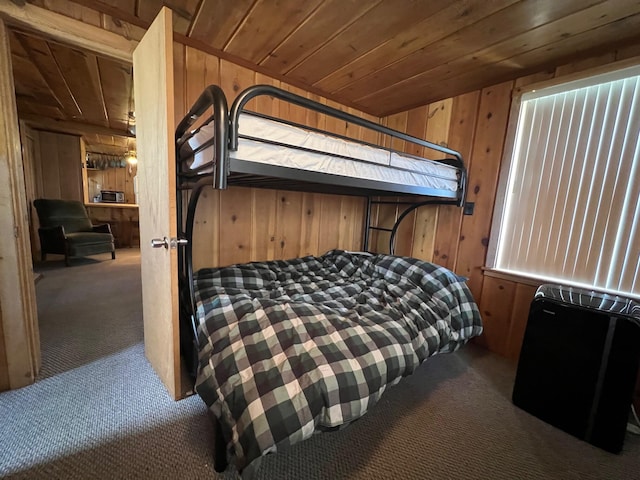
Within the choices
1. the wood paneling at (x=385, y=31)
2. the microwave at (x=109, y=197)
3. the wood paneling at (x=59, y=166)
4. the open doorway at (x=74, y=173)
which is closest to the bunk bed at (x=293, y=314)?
the wood paneling at (x=385, y=31)

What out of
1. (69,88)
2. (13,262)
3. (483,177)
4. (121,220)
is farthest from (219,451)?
(121,220)

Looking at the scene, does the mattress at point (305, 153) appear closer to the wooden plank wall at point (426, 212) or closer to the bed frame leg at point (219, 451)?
the wooden plank wall at point (426, 212)

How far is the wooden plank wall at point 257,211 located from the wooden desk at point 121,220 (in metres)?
4.60

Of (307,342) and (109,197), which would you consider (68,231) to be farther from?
(307,342)

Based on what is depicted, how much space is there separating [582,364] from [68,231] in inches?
239

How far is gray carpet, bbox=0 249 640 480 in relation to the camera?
104cm

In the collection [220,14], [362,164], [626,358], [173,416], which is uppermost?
[220,14]

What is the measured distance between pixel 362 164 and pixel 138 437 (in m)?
1.68

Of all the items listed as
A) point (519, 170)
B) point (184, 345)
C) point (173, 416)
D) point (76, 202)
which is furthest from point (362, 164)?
point (76, 202)

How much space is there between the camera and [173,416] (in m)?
1.26

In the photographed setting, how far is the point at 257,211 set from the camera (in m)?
2.12

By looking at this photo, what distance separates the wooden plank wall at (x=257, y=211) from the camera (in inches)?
68.7

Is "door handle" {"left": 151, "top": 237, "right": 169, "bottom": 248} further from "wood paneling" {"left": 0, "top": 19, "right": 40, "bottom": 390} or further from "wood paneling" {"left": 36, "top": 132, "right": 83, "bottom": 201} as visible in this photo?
"wood paneling" {"left": 36, "top": 132, "right": 83, "bottom": 201}

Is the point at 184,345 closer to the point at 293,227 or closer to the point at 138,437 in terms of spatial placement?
the point at 138,437
